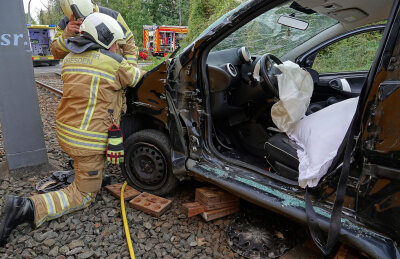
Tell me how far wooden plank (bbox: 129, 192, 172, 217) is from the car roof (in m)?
1.97

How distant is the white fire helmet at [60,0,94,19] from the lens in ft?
11.2

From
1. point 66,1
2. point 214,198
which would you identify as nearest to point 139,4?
point 66,1

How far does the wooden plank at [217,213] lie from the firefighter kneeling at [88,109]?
2.95ft

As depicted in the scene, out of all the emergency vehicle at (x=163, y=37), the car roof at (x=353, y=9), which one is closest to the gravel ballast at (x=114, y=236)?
the car roof at (x=353, y=9)

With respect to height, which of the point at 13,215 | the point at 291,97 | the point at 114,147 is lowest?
the point at 13,215

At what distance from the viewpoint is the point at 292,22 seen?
292 centimetres

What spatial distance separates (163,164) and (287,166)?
1.17m

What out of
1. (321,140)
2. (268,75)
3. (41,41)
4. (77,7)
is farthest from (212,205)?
(41,41)

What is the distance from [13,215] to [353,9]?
3194mm

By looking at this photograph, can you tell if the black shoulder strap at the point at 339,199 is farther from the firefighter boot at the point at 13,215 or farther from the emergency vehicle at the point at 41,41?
the emergency vehicle at the point at 41,41

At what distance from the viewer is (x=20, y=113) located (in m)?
3.11

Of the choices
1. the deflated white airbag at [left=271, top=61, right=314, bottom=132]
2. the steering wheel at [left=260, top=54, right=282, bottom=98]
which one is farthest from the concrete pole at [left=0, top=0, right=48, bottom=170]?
the deflated white airbag at [left=271, top=61, right=314, bottom=132]

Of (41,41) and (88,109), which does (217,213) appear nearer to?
(88,109)

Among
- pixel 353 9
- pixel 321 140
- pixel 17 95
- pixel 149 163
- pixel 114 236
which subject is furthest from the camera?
pixel 17 95
